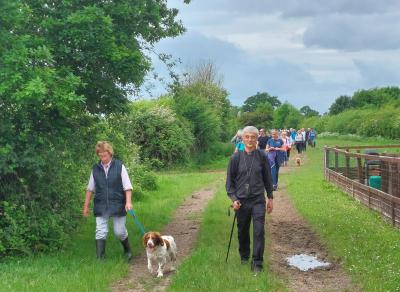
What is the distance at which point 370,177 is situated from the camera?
16094 mm

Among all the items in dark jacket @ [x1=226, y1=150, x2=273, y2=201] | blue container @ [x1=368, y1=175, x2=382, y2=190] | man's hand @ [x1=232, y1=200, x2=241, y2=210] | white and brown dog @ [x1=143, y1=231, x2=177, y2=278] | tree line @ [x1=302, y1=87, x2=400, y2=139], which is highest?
→ tree line @ [x1=302, y1=87, x2=400, y2=139]

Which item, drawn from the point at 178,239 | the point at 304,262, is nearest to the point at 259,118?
the point at 178,239

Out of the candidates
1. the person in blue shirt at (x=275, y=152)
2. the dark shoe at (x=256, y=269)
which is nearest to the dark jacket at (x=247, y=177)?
the dark shoe at (x=256, y=269)

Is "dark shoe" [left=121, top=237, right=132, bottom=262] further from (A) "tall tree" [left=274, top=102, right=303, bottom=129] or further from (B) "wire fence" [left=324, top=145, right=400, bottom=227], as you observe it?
(A) "tall tree" [left=274, top=102, right=303, bottom=129]

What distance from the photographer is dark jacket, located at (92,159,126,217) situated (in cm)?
952

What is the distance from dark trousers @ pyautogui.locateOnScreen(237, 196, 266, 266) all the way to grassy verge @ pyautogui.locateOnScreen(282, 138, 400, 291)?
1335 mm

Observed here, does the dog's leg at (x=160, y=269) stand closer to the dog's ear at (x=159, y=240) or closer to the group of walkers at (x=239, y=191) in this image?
the dog's ear at (x=159, y=240)

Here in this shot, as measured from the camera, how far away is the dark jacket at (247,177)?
8.91 meters

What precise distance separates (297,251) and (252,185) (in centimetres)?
241

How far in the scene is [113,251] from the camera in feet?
34.0

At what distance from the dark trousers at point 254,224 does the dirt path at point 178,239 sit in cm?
117

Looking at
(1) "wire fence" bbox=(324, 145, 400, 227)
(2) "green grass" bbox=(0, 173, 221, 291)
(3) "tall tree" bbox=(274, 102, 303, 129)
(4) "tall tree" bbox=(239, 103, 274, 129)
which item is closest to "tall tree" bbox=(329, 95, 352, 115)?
(3) "tall tree" bbox=(274, 102, 303, 129)

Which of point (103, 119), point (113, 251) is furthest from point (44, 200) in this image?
point (103, 119)

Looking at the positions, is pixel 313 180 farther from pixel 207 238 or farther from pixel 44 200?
pixel 44 200
